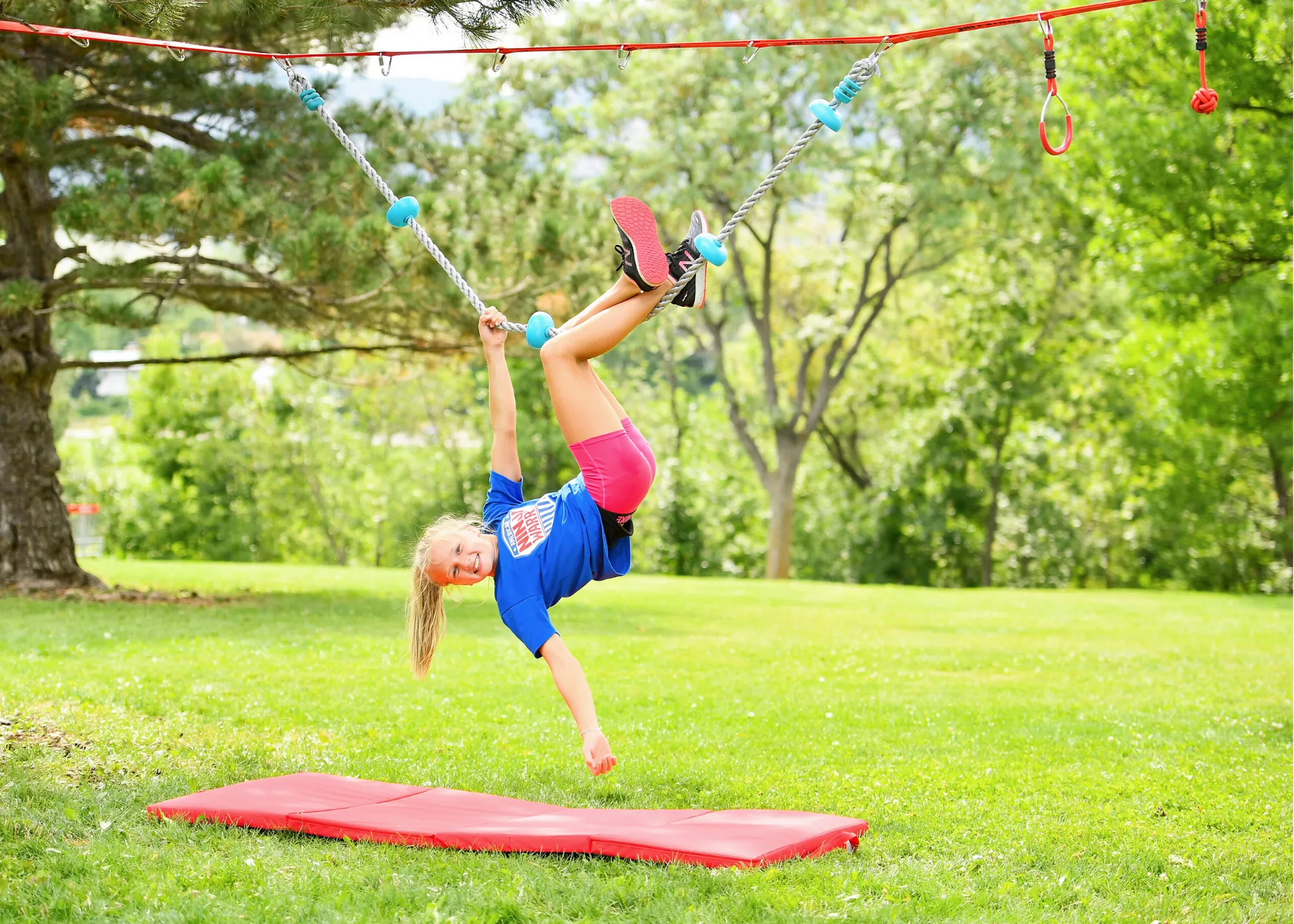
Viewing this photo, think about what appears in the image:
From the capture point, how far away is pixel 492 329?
4746mm

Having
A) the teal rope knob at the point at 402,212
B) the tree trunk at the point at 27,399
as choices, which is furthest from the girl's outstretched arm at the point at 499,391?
the tree trunk at the point at 27,399

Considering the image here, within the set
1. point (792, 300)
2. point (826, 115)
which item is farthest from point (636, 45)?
point (792, 300)

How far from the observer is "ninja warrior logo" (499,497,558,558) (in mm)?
4555

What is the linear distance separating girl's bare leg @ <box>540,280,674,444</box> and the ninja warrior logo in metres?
0.30

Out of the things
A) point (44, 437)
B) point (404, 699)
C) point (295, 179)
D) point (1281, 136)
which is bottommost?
point (404, 699)

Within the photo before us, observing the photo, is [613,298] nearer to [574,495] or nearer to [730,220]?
[730,220]

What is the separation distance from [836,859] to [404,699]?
374 centimetres

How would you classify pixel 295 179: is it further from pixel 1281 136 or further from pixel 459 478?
pixel 459 478

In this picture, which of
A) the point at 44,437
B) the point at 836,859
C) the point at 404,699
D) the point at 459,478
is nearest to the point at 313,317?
the point at 44,437

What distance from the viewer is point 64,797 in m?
4.77

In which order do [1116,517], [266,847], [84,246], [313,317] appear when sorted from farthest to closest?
[1116,517]
[313,317]
[84,246]
[266,847]

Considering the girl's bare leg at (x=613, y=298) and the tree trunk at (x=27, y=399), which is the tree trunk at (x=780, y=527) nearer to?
the tree trunk at (x=27, y=399)

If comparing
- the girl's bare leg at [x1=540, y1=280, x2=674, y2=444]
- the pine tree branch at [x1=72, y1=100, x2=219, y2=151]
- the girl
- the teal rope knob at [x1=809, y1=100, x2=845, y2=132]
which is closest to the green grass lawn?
the girl

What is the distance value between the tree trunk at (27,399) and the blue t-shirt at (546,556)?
834 cm
